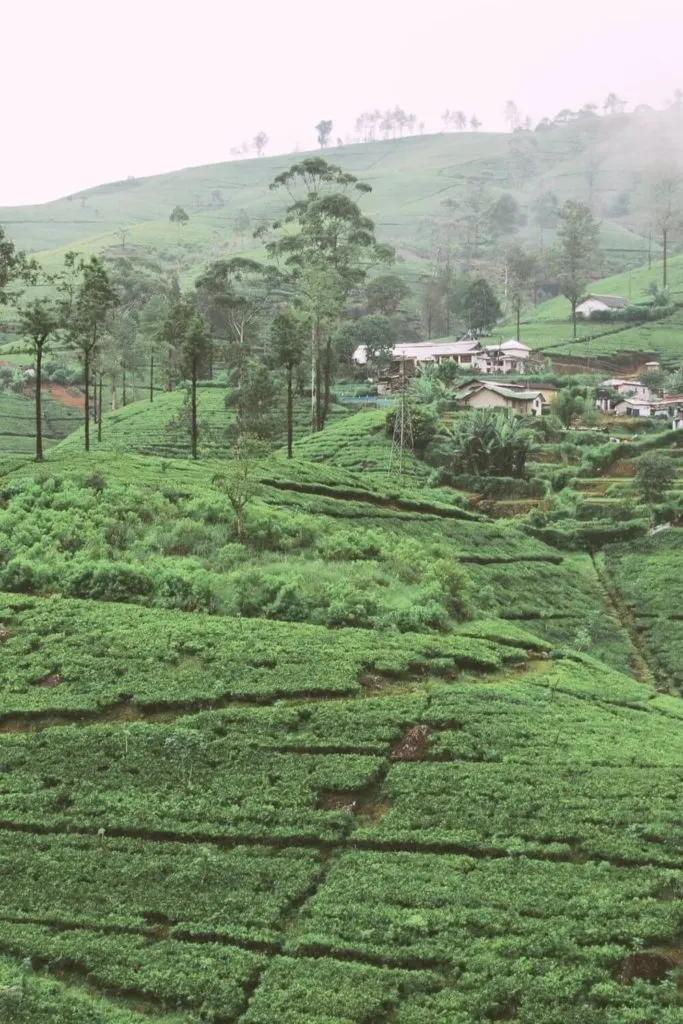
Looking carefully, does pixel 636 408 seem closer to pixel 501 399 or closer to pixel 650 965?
pixel 501 399

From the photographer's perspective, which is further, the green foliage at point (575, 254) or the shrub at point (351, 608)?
the green foliage at point (575, 254)

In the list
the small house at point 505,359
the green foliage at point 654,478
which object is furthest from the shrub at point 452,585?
the small house at point 505,359

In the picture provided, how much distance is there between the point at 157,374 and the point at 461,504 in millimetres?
44371

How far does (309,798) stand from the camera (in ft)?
63.6

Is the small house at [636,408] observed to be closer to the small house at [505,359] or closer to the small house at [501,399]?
the small house at [501,399]

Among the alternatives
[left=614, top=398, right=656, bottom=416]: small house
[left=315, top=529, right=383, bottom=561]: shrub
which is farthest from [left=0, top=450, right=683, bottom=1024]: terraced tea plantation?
[left=614, top=398, right=656, bottom=416]: small house

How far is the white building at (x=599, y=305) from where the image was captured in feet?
372

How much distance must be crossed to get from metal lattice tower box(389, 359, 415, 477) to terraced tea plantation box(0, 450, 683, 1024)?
2431cm

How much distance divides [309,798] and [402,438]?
38133 mm

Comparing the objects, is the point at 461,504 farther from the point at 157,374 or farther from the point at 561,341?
the point at 561,341

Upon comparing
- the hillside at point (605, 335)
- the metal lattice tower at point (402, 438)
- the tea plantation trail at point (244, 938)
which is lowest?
the tea plantation trail at point (244, 938)

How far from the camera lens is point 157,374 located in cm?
8912

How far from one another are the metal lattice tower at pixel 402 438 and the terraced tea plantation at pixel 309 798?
24.3 m

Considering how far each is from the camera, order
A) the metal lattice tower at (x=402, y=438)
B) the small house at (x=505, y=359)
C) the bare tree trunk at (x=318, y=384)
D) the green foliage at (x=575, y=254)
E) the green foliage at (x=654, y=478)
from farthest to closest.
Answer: the green foliage at (x=575, y=254), the small house at (x=505, y=359), the bare tree trunk at (x=318, y=384), the metal lattice tower at (x=402, y=438), the green foliage at (x=654, y=478)
